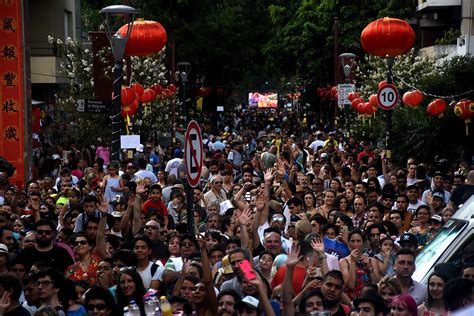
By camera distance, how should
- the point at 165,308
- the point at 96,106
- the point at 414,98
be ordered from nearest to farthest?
1. the point at 165,308
2. the point at 96,106
3. the point at 414,98

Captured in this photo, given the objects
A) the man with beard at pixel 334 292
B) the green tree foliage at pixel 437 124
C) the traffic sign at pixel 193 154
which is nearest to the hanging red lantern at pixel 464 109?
the green tree foliage at pixel 437 124

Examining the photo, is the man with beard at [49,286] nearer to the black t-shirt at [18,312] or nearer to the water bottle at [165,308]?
the black t-shirt at [18,312]

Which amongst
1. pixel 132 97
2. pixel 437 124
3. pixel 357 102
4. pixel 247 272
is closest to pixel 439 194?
pixel 247 272

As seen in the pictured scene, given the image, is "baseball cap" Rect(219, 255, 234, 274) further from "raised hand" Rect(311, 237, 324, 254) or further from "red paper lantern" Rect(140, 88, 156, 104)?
"red paper lantern" Rect(140, 88, 156, 104)

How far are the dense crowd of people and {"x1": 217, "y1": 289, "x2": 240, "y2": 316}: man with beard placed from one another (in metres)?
0.01

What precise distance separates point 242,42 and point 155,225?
62.9m

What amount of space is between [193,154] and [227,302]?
3324mm

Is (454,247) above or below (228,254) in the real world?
above

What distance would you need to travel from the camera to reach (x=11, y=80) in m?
28.1

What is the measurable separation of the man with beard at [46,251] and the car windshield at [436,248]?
381 centimetres

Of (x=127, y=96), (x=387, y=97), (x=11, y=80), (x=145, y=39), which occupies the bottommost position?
(x=127, y=96)

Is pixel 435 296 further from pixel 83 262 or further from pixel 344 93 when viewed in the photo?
pixel 344 93

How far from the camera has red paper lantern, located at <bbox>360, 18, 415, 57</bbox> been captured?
2111 cm

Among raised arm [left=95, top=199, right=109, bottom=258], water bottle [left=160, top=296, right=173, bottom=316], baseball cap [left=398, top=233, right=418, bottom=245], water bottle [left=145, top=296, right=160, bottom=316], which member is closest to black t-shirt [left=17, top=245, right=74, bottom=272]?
raised arm [left=95, top=199, right=109, bottom=258]
